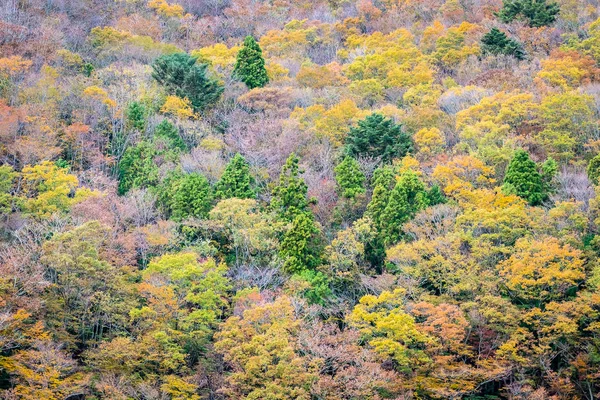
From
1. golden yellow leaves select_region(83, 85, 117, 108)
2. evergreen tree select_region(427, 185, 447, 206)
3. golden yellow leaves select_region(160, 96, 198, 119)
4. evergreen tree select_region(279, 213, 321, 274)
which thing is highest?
golden yellow leaves select_region(83, 85, 117, 108)

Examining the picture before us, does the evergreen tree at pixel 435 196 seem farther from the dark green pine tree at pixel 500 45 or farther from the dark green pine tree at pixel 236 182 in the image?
the dark green pine tree at pixel 500 45

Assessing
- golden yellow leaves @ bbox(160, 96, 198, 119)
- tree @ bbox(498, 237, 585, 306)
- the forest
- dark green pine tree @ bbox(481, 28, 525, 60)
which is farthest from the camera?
dark green pine tree @ bbox(481, 28, 525, 60)

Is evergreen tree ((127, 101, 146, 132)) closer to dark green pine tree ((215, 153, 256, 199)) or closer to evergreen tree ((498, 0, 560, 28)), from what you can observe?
dark green pine tree ((215, 153, 256, 199))

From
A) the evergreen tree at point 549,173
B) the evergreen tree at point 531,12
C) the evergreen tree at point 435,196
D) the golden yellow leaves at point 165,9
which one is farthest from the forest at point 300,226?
the golden yellow leaves at point 165,9

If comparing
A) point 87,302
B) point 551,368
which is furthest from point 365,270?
point 87,302

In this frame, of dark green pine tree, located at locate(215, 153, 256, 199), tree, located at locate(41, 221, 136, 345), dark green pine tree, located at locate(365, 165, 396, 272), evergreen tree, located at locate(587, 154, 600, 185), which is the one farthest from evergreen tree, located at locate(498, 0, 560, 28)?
tree, located at locate(41, 221, 136, 345)

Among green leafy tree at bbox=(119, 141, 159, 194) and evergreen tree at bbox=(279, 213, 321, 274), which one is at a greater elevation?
green leafy tree at bbox=(119, 141, 159, 194)
